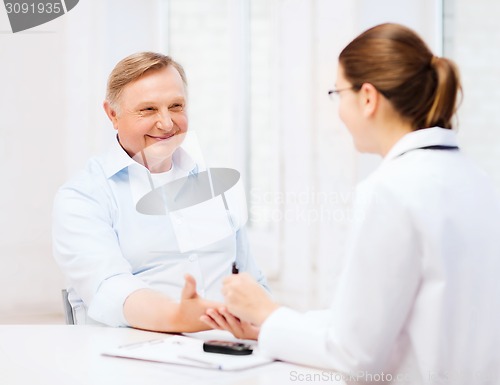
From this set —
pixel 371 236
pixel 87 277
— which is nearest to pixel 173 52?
pixel 87 277

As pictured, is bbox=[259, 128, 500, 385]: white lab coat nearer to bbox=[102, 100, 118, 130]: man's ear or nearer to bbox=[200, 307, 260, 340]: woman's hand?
bbox=[200, 307, 260, 340]: woman's hand

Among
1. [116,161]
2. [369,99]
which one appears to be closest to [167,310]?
[116,161]

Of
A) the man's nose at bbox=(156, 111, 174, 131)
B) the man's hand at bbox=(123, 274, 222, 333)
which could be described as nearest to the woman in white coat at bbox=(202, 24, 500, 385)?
the man's hand at bbox=(123, 274, 222, 333)

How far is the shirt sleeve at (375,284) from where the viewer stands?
112 cm

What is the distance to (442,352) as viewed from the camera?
115 cm

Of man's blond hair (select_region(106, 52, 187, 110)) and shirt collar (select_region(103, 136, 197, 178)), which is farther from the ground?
man's blond hair (select_region(106, 52, 187, 110))

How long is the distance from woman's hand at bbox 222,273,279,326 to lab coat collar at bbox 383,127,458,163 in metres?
0.33

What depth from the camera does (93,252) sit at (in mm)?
1905

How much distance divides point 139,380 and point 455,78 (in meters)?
0.75

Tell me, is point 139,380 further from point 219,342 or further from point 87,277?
point 87,277

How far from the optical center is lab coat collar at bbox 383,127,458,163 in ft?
4.01
